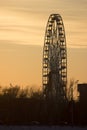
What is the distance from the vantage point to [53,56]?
124750 millimetres

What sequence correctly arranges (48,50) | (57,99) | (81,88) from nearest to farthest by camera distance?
(48,50), (57,99), (81,88)

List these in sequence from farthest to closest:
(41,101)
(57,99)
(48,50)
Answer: (41,101), (57,99), (48,50)

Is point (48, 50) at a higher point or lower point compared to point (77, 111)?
higher

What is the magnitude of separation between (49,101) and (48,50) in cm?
1839

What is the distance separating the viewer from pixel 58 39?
122938 mm

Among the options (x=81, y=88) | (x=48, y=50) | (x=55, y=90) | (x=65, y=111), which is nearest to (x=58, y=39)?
(x=48, y=50)

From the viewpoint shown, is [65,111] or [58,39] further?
[65,111]

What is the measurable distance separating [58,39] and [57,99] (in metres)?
14.5

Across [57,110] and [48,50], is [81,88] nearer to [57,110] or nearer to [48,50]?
[57,110]

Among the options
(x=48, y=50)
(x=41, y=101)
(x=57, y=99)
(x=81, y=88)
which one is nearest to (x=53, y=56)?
(x=48, y=50)

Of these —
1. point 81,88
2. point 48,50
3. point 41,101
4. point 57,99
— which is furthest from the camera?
point 81,88

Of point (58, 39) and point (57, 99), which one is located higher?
point (58, 39)

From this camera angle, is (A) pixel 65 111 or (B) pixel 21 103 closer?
(A) pixel 65 111

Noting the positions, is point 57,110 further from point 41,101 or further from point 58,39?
point 58,39
